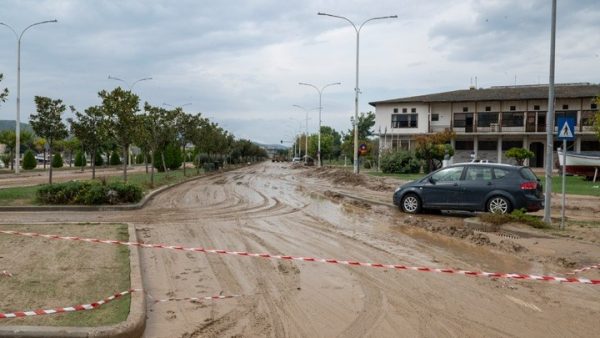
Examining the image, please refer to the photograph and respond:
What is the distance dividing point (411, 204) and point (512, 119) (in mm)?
45349

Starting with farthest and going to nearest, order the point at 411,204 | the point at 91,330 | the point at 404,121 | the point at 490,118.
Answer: the point at 404,121
the point at 490,118
the point at 411,204
the point at 91,330

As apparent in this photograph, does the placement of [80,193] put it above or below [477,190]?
below

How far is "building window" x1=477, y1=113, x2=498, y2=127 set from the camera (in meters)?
56.9

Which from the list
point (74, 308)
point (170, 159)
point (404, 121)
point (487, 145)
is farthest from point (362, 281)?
point (404, 121)

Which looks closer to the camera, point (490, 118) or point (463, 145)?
point (490, 118)

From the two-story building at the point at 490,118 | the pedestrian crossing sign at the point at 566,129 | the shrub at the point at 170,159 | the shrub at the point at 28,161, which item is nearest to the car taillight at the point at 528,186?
the pedestrian crossing sign at the point at 566,129

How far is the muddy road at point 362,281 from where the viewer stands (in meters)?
5.38

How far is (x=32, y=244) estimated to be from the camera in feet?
30.7

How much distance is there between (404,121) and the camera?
60406mm

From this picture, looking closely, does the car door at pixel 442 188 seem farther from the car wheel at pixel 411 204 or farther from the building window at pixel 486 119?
the building window at pixel 486 119

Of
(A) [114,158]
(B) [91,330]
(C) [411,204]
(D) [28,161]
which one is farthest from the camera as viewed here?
(A) [114,158]

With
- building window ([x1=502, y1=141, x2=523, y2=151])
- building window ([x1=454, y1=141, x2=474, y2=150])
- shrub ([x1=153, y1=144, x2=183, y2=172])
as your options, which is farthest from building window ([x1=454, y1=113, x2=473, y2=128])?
shrub ([x1=153, y1=144, x2=183, y2=172])

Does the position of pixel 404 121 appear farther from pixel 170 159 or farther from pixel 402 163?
pixel 170 159

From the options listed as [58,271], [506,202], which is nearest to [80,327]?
[58,271]
